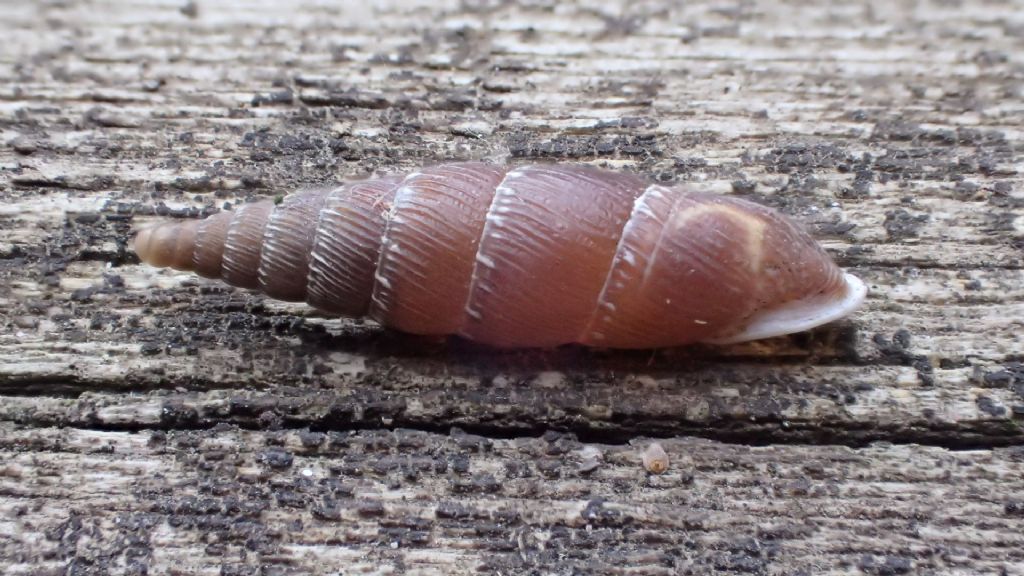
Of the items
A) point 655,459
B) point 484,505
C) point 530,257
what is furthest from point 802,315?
point 484,505

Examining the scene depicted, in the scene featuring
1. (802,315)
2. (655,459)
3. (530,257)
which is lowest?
(655,459)

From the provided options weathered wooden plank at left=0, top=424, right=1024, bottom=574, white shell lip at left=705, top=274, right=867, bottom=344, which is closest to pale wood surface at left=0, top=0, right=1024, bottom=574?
weathered wooden plank at left=0, top=424, right=1024, bottom=574

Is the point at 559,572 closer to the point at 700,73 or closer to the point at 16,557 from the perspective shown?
Answer: the point at 16,557

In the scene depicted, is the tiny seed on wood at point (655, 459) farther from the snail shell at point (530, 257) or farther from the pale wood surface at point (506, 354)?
the snail shell at point (530, 257)

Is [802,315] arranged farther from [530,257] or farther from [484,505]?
[484,505]

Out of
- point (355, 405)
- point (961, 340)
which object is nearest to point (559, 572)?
point (355, 405)

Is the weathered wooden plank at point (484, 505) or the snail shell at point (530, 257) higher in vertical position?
the snail shell at point (530, 257)

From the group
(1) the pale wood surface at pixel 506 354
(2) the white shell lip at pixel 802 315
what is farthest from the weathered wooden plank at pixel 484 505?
(2) the white shell lip at pixel 802 315
